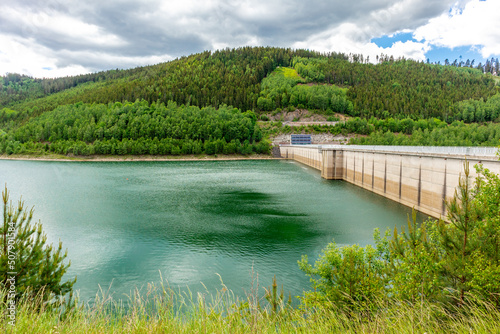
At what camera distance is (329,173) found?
222 feet

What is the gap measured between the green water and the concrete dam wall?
7.19ft

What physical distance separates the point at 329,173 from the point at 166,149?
73.3 meters

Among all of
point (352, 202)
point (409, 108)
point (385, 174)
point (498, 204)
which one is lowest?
point (352, 202)

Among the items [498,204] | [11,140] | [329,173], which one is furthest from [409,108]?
[11,140]

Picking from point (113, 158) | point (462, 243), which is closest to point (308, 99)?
point (113, 158)

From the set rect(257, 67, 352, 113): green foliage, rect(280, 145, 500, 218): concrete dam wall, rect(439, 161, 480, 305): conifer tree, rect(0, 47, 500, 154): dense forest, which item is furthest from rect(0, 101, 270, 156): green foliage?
rect(439, 161, 480, 305): conifer tree

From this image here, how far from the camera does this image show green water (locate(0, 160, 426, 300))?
1912 cm

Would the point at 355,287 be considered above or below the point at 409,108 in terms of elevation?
below

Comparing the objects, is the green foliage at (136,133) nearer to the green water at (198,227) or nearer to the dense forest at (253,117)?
the dense forest at (253,117)

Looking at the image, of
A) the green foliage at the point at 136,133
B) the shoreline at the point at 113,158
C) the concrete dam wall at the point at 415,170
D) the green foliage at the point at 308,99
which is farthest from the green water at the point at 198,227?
the green foliage at the point at 308,99

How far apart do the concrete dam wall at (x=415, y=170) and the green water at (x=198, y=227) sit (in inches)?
86.3

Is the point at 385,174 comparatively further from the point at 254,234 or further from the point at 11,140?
the point at 11,140

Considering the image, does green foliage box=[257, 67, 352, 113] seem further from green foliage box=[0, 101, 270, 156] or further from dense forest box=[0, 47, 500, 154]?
green foliage box=[0, 101, 270, 156]

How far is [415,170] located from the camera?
120ft
